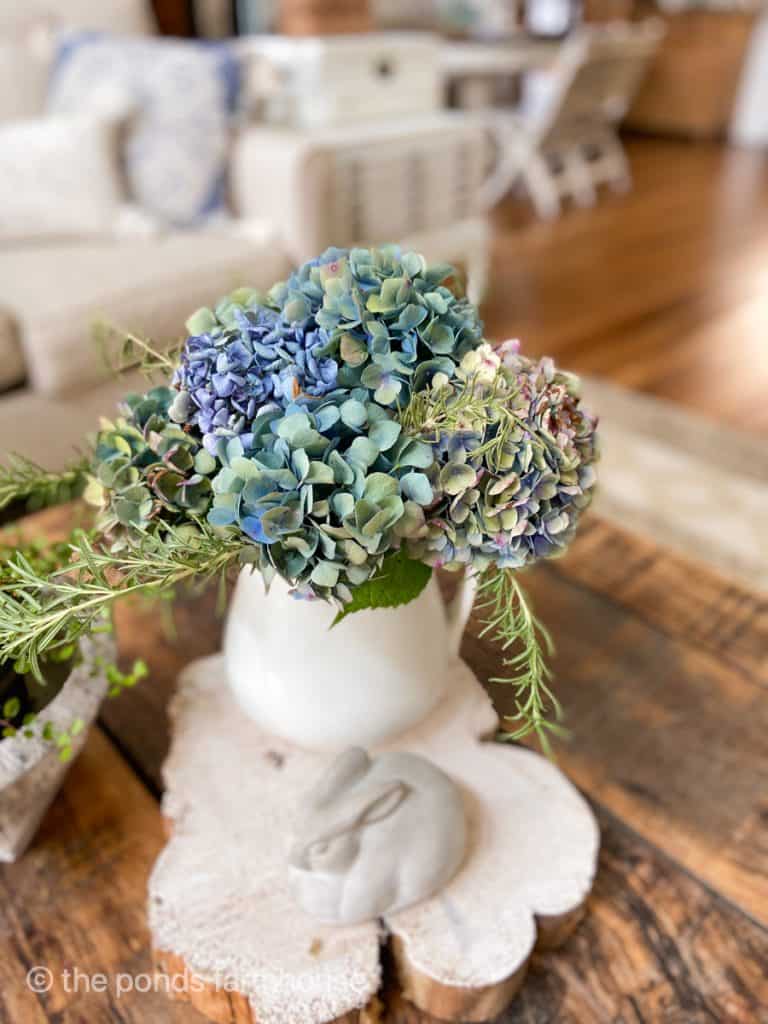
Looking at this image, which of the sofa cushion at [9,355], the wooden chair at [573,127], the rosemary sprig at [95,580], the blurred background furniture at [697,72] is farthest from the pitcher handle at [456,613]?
the blurred background furniture at [697,72]

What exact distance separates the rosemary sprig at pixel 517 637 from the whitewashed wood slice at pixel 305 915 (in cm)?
7

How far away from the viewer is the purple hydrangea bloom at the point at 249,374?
46 centimetres

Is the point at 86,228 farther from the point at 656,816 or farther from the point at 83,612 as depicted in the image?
the point at 656,816

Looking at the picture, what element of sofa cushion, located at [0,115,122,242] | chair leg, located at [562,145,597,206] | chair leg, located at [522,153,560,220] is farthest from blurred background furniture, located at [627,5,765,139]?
sofa cushion, located at [0,115,122,242]

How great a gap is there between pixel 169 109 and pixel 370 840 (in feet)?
5.47

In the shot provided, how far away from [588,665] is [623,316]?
2.05 metres

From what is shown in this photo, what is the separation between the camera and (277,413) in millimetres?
459

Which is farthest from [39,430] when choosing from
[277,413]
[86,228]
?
[277,413]

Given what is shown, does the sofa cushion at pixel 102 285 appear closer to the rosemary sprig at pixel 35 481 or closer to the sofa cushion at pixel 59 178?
the sofa cushion at pixel 59 178

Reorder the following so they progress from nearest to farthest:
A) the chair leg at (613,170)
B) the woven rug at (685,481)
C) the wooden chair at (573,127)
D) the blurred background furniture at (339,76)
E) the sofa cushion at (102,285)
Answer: the sofa cushion at (102,285) < the woven rug at (685,481) < the blurred background furniture at (339,76) < the wooden chair at (573,127) < the chair leg at (613,170)

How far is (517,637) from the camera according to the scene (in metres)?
0.48

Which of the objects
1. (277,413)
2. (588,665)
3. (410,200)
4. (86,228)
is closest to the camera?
(277,413)

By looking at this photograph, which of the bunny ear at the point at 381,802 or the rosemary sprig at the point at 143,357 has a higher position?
the rosemary sprig at the point at 143,357

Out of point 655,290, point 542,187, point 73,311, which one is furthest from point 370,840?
point 542,187
